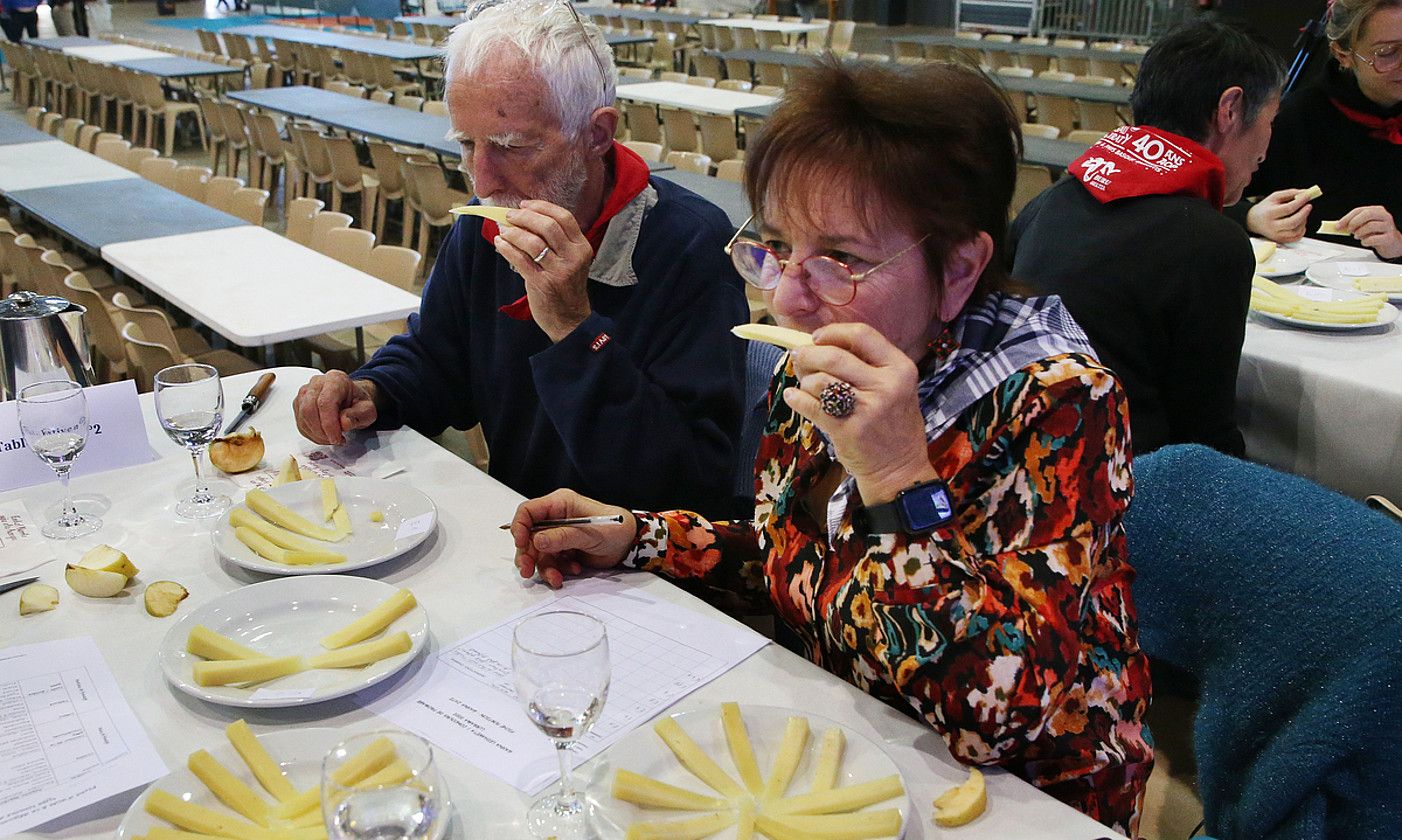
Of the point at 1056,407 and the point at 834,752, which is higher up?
the point at 1056,407

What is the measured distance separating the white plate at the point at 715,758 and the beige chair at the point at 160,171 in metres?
6.27

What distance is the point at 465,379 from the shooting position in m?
2.48

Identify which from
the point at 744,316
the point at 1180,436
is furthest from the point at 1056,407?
the point at 1180,436

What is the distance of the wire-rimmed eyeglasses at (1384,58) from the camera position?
→ 3.53 metres

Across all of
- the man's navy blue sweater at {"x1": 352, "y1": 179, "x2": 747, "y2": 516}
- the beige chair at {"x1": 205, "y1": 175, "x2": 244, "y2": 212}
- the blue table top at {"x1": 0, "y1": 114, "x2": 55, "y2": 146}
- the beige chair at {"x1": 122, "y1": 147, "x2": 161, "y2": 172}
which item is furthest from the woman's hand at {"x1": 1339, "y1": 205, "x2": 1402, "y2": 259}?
the blue table top at {"x1": 0, "y1": 114, "x2": 55, "y2": 146}

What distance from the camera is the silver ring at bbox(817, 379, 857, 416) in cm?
125

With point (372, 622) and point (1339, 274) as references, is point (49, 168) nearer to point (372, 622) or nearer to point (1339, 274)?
point (372, 622)

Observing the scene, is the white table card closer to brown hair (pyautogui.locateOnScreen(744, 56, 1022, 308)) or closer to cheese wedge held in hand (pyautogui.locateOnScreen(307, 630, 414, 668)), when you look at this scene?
cheese wedge held in hand (pyautogui.locateOnScreen(307, 630, 414, 668))

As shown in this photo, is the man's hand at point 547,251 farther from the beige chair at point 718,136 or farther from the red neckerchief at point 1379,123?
the beige chair at point 718,136

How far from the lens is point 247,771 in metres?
1.19

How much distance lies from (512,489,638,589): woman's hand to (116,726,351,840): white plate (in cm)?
44

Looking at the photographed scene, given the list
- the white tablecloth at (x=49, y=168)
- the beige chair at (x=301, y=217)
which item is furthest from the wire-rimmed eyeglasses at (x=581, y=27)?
the white tablecloth at (x=49, y=168)

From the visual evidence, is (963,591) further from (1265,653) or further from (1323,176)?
(1323,176)

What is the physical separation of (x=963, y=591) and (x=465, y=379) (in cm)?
150
